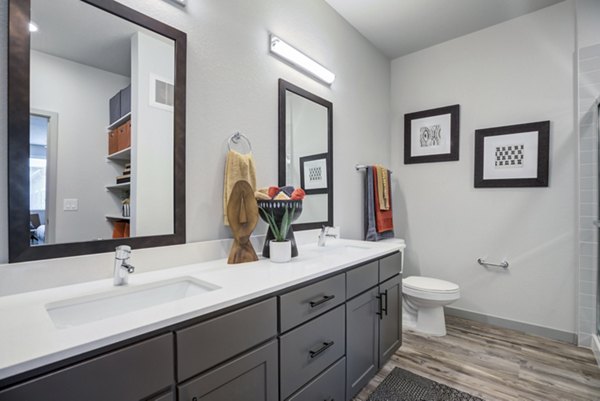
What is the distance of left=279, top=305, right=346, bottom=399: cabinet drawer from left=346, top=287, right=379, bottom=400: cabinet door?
8cm

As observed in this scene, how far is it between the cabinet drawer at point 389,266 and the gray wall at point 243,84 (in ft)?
1.86

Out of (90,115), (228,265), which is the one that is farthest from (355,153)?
(90,115)

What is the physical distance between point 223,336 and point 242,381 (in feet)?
0.58

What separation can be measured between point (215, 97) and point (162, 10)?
406mm

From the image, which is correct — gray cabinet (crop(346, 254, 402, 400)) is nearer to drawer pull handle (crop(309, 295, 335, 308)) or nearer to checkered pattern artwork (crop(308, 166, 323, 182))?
drawer pull handle (crop(309, 295, 335, 308))

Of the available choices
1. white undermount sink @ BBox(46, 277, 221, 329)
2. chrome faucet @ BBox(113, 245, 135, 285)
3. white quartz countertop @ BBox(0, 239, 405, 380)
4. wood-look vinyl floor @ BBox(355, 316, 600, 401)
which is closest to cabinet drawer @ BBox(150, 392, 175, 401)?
white quartz countertop @ BBox(0, 239, 405, 380)

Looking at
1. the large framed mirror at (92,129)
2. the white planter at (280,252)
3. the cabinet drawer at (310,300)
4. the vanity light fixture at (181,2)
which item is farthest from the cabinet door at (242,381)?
the vanity light fixture at (181,2)

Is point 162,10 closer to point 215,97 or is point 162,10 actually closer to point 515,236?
point 215,97

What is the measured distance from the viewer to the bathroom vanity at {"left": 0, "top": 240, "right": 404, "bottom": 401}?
0.58 m

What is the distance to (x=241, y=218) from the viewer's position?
1.35m

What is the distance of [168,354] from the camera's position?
2.34ft

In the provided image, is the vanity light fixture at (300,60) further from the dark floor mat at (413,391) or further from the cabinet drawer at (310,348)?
the dark floor mat at (413,391)

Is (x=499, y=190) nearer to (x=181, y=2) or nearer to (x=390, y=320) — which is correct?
(x=390, y=320)

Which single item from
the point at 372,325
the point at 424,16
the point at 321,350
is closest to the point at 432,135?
the point at 424,16
